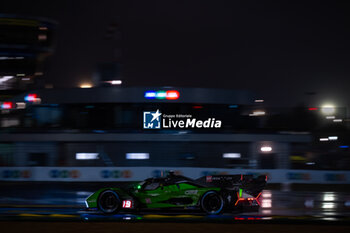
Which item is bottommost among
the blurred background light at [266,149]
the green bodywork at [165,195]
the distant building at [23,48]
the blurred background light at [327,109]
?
the green bodywork at [165,195]

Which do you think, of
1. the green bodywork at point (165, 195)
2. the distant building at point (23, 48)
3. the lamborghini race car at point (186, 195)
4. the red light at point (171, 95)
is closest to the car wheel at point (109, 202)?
the lamborghini race car at point (186, 195)

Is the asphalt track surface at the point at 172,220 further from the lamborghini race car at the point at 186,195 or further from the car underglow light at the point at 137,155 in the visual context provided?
the car underglow light at the point at 137,155

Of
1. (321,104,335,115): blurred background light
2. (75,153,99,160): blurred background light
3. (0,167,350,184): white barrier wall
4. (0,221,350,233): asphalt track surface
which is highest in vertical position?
(321,104,335,115): blurred background light

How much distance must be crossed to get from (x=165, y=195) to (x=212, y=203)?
1.29m

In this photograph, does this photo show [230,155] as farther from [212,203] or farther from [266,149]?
[212,203]

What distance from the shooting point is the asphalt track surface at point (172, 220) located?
913cm

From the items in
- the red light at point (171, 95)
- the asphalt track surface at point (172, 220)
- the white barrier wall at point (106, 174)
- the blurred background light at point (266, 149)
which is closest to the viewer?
the asphalt track surface at point (172, 220)

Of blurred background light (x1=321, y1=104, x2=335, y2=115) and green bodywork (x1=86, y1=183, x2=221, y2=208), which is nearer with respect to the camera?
green bodywork (x1=86, y1=183, x2=221, y2=208)

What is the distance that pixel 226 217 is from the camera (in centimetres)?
1048

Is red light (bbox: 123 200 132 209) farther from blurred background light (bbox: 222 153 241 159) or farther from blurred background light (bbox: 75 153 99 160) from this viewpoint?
blurred background light (bbox: 222 153 241 159)

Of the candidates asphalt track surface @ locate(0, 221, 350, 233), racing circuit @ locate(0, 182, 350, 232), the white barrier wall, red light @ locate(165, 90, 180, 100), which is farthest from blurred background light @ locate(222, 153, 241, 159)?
asphalt track surface @ locate(0, 221, 350, 233)

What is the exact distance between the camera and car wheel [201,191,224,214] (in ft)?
35.5

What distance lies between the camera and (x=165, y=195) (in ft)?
36.2

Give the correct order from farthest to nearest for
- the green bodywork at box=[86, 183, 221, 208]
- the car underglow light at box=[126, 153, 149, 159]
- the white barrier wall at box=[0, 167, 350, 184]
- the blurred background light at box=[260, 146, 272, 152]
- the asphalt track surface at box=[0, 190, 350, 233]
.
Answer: the blurred background light at box=[260, 146, 272, 152] → the car underglow light at box=[126, 153, 149, 159] → the white barrier wall at box=[0, 167, 350, 184] → the green bodywork at box=[86, 183, 221, 208] → the asphalt track surface at box=[0, 190, 350, 233]
